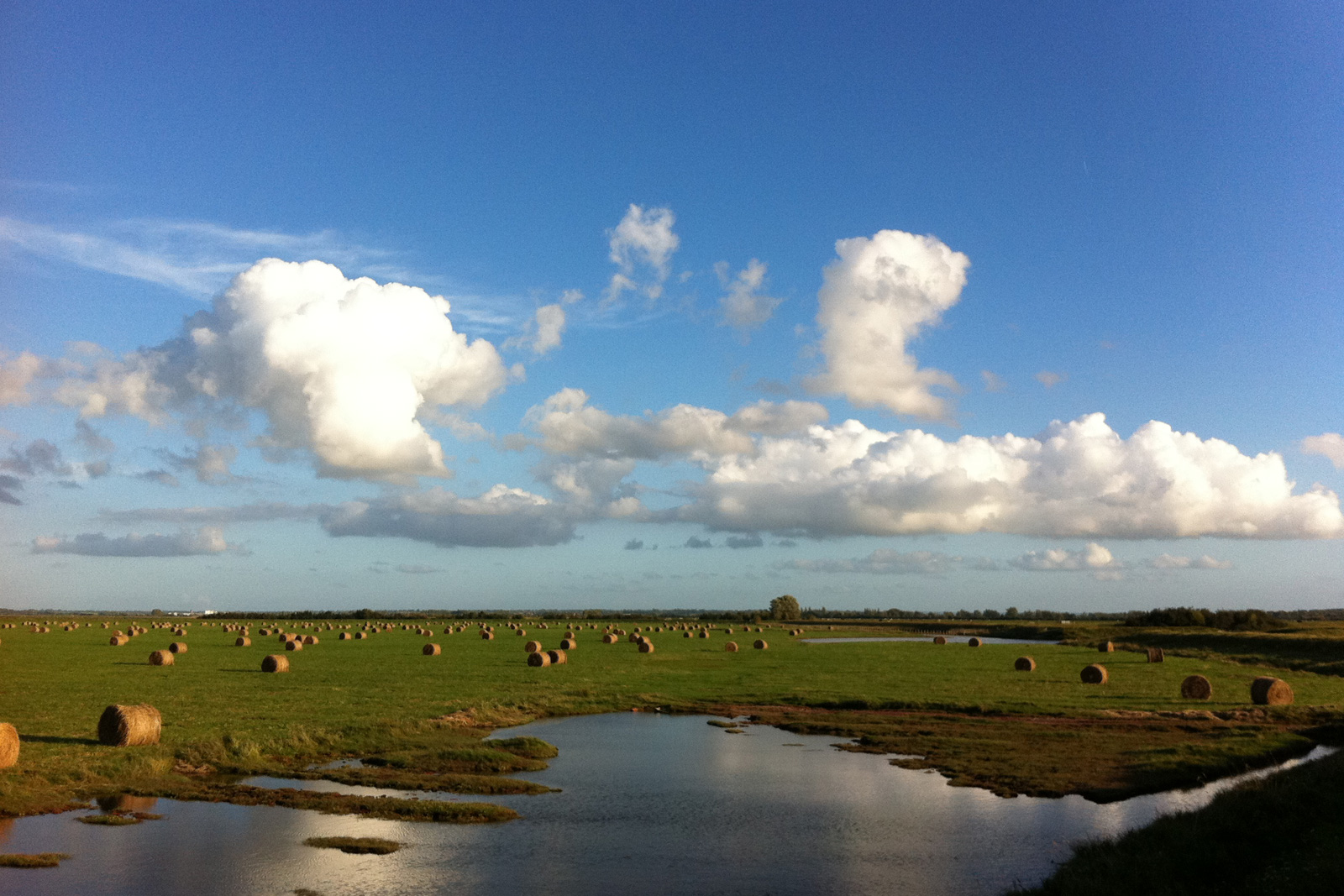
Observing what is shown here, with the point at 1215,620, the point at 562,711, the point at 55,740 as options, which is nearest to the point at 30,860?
the point at 55,740

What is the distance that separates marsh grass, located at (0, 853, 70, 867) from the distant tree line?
120130 millimetres

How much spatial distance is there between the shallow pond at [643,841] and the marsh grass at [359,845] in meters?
0.29

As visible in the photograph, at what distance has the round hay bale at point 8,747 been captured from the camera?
22.3m

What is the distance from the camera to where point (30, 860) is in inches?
656

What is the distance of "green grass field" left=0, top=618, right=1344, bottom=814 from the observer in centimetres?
2542

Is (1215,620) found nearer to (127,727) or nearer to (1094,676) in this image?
(1094,676)

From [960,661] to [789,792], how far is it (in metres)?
48.1

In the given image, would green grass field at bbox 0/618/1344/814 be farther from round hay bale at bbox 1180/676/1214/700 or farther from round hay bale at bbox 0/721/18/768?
round hay bale at bbox 1180/676/1214/700

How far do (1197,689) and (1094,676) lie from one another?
8416 millimetres

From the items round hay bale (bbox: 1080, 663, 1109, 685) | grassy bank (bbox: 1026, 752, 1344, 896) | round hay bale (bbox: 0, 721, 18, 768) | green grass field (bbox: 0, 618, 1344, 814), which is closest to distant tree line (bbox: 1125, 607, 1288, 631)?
green grass field (bbox: 0, 618, 1344, 814)

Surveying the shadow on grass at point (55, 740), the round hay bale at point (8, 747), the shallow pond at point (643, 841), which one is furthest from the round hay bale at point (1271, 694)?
the round hay bale at point (8, 747)

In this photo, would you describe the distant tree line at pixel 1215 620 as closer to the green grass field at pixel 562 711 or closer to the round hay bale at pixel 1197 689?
the green grass field at pixel 562 711

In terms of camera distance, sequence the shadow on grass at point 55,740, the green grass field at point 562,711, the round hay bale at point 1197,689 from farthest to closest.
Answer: the round hay bale at point 1197,689 → the shadow on grass at point 55,740 → the green grass field at point 562,711

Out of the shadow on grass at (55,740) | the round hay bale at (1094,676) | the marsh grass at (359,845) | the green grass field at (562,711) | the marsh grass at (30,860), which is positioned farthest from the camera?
the round hay bale at (1094,676)
